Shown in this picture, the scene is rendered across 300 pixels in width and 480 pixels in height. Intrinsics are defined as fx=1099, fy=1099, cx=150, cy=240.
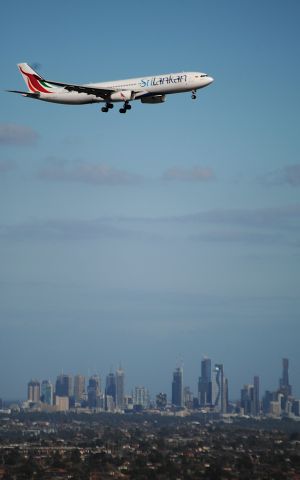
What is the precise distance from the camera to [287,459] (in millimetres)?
165625

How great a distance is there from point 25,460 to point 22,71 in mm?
59705

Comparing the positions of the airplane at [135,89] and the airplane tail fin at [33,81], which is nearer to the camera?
the airplane at [135,89]

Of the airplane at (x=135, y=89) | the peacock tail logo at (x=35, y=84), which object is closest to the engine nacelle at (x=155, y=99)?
the airplane at (x=135, y=89)

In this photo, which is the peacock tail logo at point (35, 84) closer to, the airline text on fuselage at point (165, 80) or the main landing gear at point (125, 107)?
the main landing gear at point (125, 107)

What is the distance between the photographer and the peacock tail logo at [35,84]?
124438 mm

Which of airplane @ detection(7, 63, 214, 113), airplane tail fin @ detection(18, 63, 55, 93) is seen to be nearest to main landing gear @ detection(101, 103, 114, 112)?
airplane @ detection(7, 63, 214, 113)

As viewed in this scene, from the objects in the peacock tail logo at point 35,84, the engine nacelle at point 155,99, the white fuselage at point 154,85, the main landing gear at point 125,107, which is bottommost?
the main landing gear at point 125,107

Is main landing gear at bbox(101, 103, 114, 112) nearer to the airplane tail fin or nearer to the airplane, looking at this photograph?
the airplane

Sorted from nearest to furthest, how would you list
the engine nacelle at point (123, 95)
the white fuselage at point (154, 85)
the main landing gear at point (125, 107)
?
the white fuselage at point (154, 85) < the engine nacelle at point (123, 95) < the main landing gear at point (125, 107)

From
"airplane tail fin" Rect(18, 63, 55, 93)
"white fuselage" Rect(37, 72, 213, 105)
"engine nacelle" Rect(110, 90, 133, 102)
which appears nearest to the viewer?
"white fuselage" Rect(37, 72, 213, 105)

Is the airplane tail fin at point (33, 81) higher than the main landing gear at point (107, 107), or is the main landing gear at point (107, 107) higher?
the airplane tail fin at point (33, 81)

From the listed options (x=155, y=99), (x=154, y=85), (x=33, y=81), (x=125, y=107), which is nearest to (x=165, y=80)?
(x=154, y=85)

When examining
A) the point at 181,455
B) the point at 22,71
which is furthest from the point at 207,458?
the point at 22,71

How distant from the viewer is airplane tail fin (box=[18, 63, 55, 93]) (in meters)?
124
